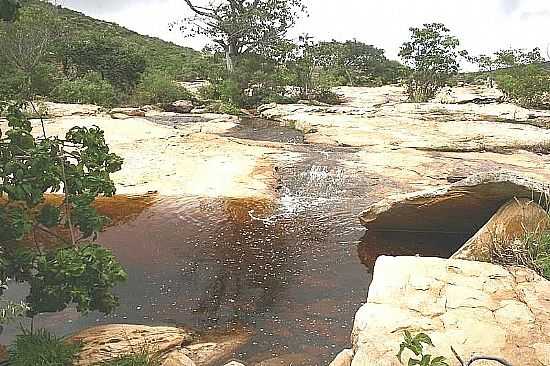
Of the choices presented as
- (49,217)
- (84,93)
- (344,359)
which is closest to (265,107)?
(84,93)

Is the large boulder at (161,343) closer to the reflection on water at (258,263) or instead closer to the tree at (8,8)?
the reflection on water at (258,263)

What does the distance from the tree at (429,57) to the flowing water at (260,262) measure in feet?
39.0

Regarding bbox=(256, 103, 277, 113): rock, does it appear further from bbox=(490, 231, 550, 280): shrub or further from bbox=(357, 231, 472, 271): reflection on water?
bbox=(490, 231, 550, 280): shrub

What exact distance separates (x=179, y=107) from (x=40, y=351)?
1600 cm

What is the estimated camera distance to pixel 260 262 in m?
6.48

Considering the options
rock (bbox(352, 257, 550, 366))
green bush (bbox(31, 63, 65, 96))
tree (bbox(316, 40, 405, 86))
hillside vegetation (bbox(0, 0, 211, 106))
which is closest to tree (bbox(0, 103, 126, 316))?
rock (bbox(352, 257, 550, 366))

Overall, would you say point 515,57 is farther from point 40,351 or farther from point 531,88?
point 40,351

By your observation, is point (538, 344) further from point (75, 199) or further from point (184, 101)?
point (184, 101)

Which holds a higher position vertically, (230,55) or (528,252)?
(230,55)

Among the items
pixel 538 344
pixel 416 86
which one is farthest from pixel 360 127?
pixel 538 344

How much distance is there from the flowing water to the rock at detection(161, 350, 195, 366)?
0.47m

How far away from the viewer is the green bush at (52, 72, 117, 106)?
18.8 meters

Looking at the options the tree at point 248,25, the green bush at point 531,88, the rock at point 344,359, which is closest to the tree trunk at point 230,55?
the tree at point 248,25

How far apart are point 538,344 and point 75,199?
3.42 metres
